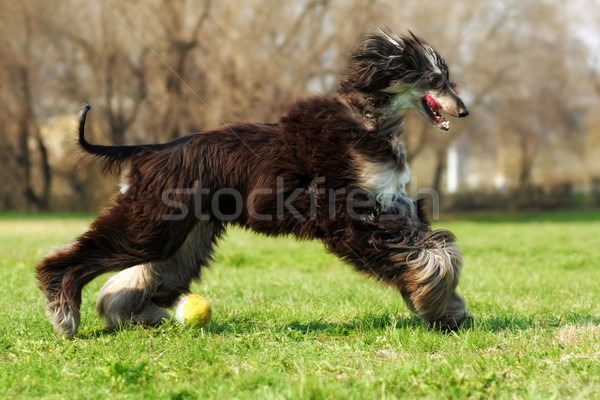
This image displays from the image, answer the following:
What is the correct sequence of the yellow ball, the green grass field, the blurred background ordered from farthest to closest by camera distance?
the blurred background → the yellow ball → the green grass field

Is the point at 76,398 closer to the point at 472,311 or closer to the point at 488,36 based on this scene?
the point at 472,311

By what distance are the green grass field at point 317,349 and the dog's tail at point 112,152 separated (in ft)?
1.50

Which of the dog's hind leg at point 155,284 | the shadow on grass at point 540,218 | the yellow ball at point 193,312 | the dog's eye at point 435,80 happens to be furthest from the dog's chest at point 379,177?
the shadow on grass at point 540,218

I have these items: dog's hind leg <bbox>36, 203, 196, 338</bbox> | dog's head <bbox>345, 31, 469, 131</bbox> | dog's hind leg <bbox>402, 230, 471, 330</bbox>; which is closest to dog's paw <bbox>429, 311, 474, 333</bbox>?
dog's hind leg <bbox>402, 230, 471, 330</bbox>

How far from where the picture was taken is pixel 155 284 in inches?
159

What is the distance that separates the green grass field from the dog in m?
0.25

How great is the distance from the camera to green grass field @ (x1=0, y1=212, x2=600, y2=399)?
8.70ft

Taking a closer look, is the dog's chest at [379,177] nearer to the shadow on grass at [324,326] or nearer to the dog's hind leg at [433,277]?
the dog's hind leg at [433,277]

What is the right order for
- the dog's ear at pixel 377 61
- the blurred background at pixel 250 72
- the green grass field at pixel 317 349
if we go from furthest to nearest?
1. the blurred background at pixel 250 72
2. the dog's ear at pixel 377 61
3. the green grass field at pixel 317 349

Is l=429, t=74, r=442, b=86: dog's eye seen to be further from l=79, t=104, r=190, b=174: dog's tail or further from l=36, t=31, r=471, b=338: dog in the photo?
l=79, t=104, r=190, b=174: dog's tail

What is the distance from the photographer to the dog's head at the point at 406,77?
12.2 ft

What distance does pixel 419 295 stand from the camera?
11.4ft

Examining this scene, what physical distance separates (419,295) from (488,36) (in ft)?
63.2

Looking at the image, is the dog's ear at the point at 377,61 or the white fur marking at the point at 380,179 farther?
the dog's ear at the point at 377,61
